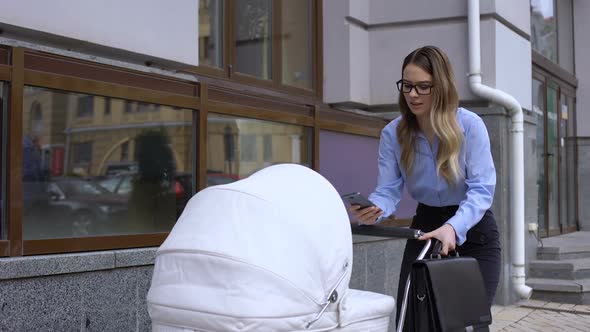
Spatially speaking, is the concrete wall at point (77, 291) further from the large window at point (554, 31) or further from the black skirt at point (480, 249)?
the large window at point (554, 31)

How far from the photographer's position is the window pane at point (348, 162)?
7.07 metres

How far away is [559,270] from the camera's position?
8844 millimetres

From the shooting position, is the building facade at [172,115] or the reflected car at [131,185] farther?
the reflected car at [131,185]

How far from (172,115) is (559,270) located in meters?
5.36

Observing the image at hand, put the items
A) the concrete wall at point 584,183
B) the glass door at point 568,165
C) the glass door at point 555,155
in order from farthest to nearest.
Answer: the concrete wall at point 584,183 → the glass door at point 568,165 → the glass door at point 555,155

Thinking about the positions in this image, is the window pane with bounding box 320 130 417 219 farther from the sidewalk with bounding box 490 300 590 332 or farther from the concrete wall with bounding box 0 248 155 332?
the concrete wall with bounding box 0 248 155 332

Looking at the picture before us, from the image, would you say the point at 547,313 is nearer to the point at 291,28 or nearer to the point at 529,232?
the point at 529,232

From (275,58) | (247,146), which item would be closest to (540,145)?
(275,58)

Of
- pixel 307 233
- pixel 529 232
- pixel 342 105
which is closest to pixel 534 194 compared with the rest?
pixel 529 232

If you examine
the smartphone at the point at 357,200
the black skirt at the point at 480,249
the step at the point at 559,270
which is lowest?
the step at the point at 559,270

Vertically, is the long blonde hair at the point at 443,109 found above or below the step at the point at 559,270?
above

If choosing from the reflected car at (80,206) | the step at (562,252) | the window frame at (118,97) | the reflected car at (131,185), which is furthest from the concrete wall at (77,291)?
the step at (562,252)

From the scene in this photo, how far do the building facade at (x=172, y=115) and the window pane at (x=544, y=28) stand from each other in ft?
9.12

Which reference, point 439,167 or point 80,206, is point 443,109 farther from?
point 80,206
